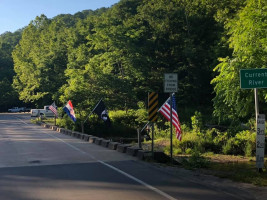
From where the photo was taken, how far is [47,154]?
1362cm

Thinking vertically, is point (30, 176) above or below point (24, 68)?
below

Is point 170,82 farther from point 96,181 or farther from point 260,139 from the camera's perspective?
point 96,181

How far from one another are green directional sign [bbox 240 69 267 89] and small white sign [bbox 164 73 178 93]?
2.66 m

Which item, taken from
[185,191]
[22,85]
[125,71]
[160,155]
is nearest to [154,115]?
[160,155]

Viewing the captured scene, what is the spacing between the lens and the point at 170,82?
1171 cm

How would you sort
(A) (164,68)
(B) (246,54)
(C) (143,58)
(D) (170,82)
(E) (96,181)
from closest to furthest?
(E) (96,181) → (D) (170,82) → (B) (246,54) → (C) (143,58) → (A) (164,68)

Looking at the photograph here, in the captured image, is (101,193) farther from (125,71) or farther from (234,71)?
(125,71)

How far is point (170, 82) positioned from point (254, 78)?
3.06 metres

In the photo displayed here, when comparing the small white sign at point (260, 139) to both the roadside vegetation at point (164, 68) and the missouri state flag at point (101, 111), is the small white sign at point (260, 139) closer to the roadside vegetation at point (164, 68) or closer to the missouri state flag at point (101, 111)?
the roadside vegetation at point (164, 68)

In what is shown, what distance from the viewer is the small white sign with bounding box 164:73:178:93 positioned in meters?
11.7

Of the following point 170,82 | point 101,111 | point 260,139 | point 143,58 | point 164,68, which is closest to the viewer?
point 260,139

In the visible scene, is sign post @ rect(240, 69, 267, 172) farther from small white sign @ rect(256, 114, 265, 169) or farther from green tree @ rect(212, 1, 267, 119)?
green tree @ rect(212, 1, 267, 119)

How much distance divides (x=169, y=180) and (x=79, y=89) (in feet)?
84.0

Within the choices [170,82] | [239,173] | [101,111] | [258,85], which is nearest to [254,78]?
[258,85]
